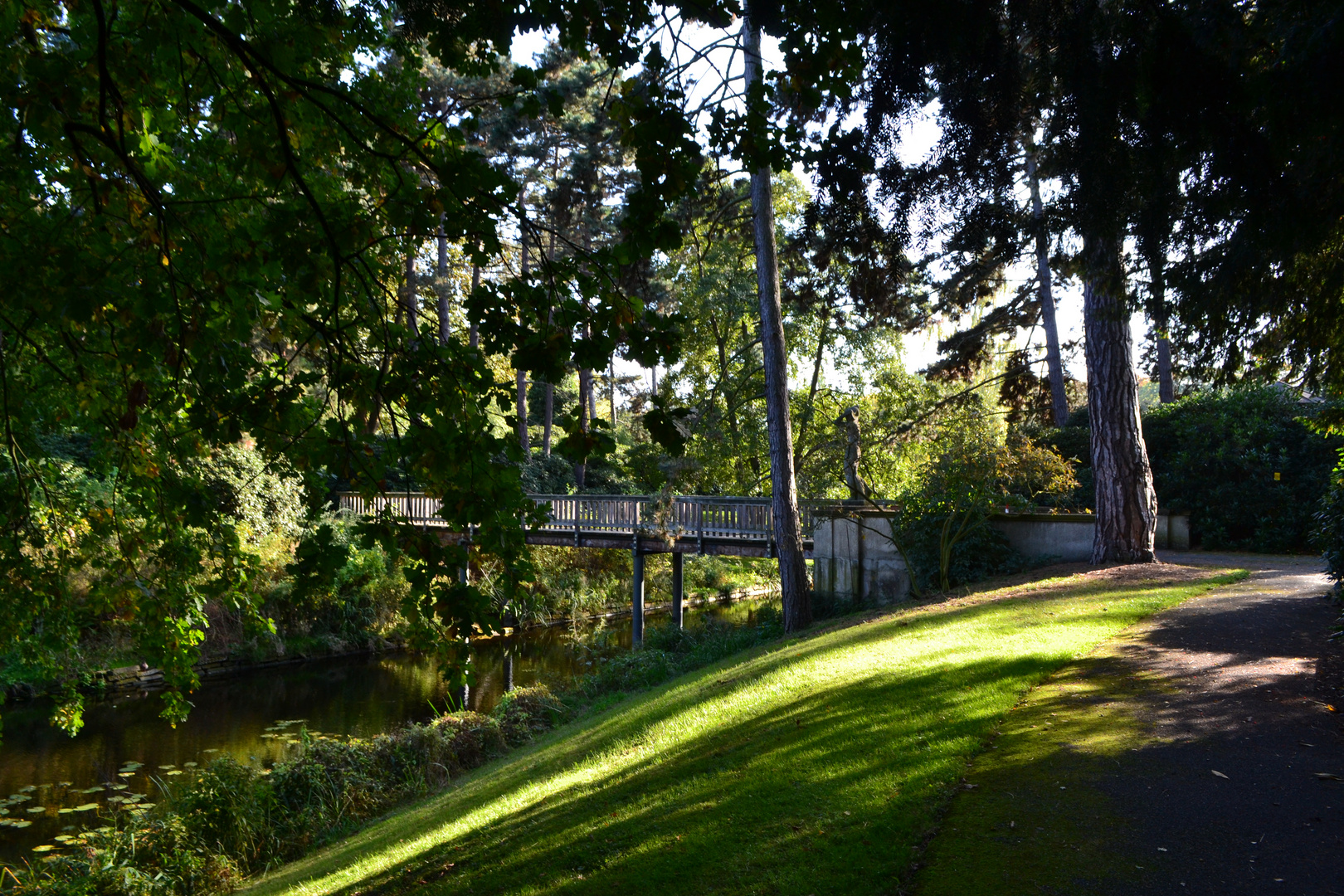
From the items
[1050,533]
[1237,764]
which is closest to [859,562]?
[1050,533]

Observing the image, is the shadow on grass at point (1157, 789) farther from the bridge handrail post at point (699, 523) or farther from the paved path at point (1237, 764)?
the bridge handrail post at point (699, 523)

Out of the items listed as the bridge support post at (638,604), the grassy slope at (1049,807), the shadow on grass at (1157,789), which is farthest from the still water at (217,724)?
the shadow on grass at (1157,789)

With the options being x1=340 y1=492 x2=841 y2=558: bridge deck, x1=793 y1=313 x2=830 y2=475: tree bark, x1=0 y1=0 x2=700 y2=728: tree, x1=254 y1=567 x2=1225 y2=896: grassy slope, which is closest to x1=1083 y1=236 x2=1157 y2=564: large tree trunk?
x1=254 y1=567 x2=1225 y2=896: grassy slope

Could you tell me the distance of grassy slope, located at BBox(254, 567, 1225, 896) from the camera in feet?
15.5

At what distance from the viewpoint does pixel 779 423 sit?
16250mm

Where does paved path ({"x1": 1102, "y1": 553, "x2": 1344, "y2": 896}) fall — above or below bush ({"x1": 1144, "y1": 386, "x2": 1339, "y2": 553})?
below

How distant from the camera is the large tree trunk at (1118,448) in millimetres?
13266

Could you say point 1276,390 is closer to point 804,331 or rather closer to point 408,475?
point 804,331

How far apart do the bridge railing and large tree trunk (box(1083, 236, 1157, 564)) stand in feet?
18.4

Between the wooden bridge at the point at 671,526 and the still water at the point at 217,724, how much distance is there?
2.68m

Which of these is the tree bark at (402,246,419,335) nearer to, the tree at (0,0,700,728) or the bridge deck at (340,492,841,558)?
the tree at (0,0,700,728)

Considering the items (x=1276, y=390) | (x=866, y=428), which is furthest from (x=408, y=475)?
(x=866, y=428)

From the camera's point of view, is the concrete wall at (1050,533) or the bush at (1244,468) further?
the bush at (1244,468)

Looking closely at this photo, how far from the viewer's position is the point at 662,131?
161 inches
